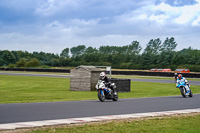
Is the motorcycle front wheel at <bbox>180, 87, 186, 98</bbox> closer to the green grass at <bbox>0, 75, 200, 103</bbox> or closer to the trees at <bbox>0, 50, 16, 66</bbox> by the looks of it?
the green grass at <bbox>0, 75, 200, 103</bbox>

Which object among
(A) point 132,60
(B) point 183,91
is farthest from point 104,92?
(A) point 132,60

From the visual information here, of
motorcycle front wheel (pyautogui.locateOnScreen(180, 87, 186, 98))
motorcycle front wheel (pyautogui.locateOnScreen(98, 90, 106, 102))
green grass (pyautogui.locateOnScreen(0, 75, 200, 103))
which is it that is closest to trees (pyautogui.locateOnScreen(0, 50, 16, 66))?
green grass (pyautogui.locateOnScreen(0, 75, 200, 103))

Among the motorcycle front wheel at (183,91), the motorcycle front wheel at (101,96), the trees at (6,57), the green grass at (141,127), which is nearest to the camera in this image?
the green grass at (141,127)

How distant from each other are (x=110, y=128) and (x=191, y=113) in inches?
181

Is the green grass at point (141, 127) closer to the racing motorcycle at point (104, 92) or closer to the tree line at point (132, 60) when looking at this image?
the racing motorcycle at point (104, 92)

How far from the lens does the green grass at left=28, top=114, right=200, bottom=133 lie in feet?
28.1

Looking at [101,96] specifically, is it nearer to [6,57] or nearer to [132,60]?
[132,60]

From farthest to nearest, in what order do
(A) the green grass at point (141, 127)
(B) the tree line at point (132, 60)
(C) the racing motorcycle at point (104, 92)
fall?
(B) the tree line at point (132, 60)
(C) the racing motorcycle at point (104, 92)
(A) the green grass at point (141, 127)

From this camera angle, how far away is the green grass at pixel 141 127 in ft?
28.1

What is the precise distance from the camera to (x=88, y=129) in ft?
28.6

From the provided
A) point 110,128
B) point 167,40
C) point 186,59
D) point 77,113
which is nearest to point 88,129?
point 110,128

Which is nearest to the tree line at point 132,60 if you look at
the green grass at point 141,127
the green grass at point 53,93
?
the green grass at point 53,93

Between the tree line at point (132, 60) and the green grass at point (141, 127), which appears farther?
the tree line at point (132, 60)

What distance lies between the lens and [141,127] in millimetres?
9125
